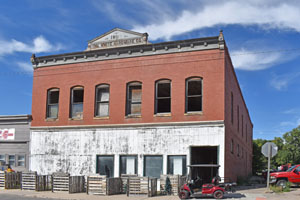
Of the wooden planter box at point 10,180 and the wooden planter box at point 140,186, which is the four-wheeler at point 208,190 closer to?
the wooden planter box at point 140,186

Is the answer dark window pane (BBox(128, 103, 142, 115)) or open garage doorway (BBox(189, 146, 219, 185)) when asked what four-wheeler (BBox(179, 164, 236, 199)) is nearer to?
open garage doorway (BBox(189, 146, 219, 185))

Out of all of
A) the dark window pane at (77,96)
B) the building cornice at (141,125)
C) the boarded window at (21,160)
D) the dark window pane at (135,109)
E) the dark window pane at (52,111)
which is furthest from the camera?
the boarded window at (21,160)

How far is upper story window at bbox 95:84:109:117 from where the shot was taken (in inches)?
976

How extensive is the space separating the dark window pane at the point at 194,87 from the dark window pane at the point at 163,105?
1.64 metres

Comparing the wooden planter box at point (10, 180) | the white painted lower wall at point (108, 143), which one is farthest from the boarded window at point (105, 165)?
the wooden planter box at point (10, 180)

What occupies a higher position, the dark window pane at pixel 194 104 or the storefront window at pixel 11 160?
the dark window pane at pixel 194 104

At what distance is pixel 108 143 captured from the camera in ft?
78.5

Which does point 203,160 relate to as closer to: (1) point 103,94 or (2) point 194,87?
(2) point 194,87

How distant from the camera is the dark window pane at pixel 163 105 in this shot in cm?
2347

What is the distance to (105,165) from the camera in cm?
2381

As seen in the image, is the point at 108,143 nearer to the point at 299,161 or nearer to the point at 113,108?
the point at 113,108

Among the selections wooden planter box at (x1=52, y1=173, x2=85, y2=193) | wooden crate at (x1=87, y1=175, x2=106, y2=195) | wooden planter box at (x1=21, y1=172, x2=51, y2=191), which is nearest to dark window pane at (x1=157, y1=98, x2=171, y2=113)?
wooden crate at (x1=87, y1=175, x2=106, y2=195)

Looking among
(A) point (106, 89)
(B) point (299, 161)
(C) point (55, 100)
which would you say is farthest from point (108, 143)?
(B) point (299, 161)

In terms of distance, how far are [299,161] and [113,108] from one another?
49276mm
